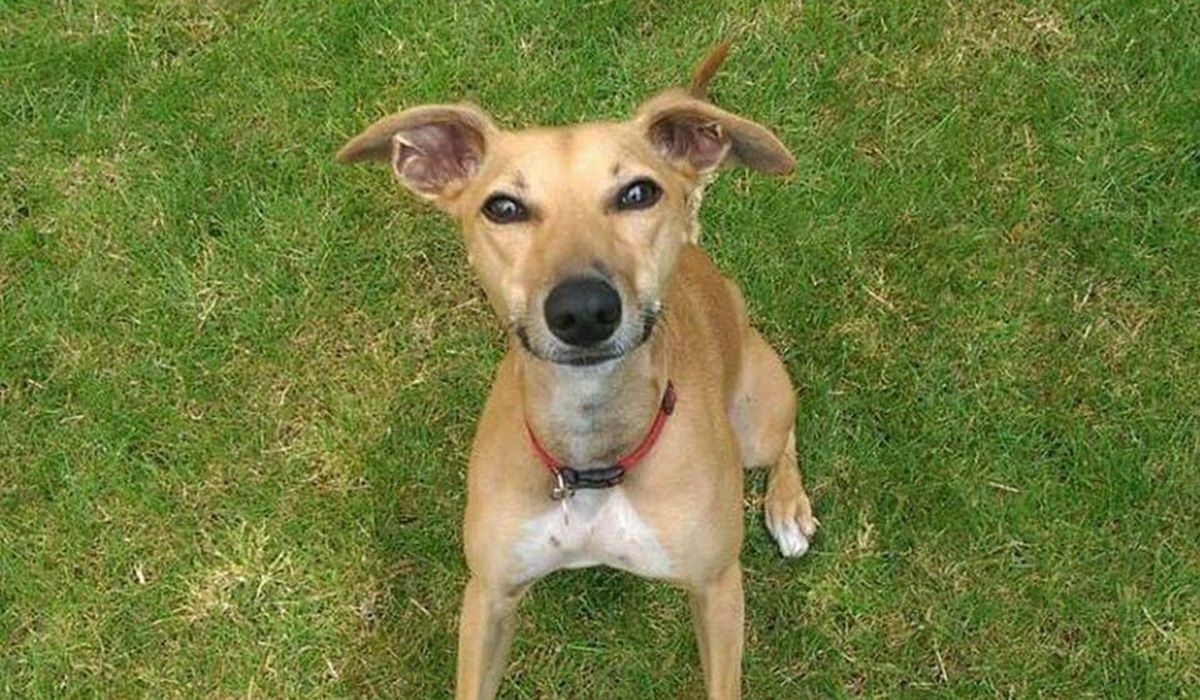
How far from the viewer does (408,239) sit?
6457 millimetres

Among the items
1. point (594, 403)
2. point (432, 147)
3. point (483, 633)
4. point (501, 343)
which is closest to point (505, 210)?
point (432, 147)

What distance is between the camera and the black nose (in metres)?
3.73

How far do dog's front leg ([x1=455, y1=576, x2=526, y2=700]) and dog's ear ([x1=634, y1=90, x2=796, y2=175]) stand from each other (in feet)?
5.07

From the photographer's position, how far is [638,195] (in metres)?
4.10

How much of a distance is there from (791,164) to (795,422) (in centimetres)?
203

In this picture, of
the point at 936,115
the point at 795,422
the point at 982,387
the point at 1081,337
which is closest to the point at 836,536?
the point at 795,422

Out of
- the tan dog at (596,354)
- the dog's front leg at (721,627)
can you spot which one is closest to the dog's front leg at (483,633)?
the tan dog at (596,354)

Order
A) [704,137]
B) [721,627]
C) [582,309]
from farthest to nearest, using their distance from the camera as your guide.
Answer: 1. [721,627]
2. [704,137]
3. [582,309]

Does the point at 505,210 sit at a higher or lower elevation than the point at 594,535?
higher

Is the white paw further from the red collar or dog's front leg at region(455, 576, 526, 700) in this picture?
the red collar

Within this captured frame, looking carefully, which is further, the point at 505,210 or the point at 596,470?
the point at 596,470

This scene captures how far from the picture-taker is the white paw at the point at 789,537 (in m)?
5.80

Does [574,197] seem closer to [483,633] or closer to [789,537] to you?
[483,633]

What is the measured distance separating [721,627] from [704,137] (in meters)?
1.65
